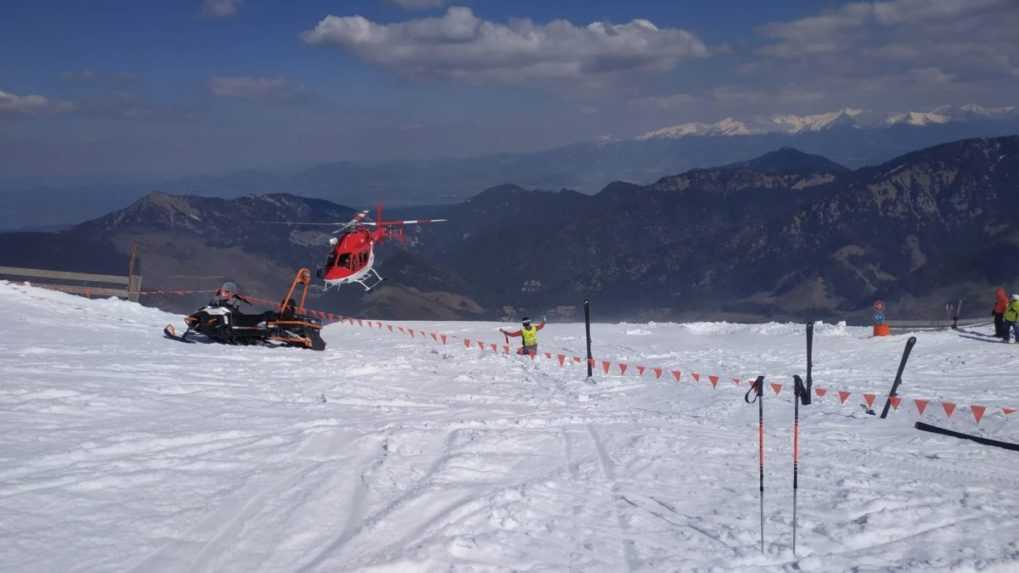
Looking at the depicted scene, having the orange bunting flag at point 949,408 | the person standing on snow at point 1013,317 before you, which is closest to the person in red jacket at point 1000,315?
the person standing on snow at point 1013,317

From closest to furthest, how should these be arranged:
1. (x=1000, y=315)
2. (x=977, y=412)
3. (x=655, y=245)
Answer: (x=977, y=412), (x=1000, y=315), (x=655, y=245)

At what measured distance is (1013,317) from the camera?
2058cm

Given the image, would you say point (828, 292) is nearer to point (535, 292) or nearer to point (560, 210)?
point (535, 292)

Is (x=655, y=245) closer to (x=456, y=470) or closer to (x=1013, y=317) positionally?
(x=1013, y=317)

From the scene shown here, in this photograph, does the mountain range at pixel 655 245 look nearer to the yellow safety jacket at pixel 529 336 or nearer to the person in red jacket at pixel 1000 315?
the yellow safety jacket at pixel 529 336

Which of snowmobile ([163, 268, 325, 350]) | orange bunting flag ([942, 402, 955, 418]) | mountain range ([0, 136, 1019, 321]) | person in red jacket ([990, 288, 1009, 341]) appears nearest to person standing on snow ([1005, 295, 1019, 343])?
person in red jacket ([990, 288, 1009, 341])

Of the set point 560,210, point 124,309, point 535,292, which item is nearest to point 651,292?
point 535,292

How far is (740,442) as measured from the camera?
1104 centimetres

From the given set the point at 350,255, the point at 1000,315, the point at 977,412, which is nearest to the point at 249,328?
the point at 350,255

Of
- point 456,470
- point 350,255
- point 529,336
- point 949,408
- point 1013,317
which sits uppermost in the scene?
point 350,255

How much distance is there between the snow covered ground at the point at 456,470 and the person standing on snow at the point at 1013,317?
177 inches

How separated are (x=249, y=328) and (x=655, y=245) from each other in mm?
114035

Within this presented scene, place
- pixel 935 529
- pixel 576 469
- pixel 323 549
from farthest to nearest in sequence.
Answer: pixel 576 469 → pixel 935 529 → pixel 323 549

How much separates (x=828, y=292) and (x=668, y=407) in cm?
8796
